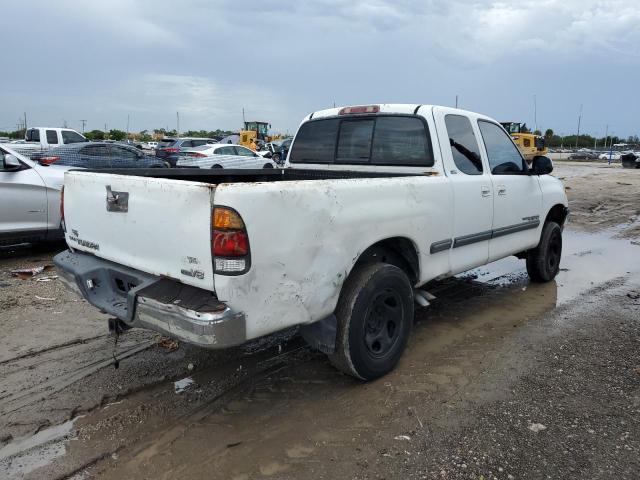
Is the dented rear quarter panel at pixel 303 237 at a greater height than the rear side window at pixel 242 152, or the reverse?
the rear side window at pixel 242 152

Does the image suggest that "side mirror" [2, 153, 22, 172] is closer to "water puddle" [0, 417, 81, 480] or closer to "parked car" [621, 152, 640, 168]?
"water puddle" [0, 417, 81, 480]

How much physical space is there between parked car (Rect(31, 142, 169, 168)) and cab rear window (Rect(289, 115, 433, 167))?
6529 mm

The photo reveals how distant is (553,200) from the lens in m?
6.06

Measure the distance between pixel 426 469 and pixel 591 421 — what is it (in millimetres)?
1230

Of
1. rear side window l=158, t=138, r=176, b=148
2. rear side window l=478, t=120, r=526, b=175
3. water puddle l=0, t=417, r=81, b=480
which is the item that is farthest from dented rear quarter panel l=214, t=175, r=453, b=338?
rear side window l=158, t=138, r=176, b=148

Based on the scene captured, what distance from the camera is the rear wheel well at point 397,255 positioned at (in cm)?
374

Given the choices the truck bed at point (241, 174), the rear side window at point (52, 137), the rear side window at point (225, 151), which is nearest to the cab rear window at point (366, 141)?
the truck bed at point (241, 174)

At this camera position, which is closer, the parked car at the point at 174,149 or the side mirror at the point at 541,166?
the side mirror at the point at 541,166

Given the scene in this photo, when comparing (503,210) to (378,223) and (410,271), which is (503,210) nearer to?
(410,271)

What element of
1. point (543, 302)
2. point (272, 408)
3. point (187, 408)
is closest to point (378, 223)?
point (272, 408)

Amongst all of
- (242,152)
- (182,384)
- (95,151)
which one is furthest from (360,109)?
(242,152)

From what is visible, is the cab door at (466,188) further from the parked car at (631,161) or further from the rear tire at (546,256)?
the parked car at (631,161)

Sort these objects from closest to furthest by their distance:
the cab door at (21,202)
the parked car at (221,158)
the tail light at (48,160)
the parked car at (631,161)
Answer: the cab door at (21,202), the tail light at (48,160), the parked car at (221,158), the parked car at (631,161)

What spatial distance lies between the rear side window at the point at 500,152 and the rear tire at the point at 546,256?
1.03 meters
